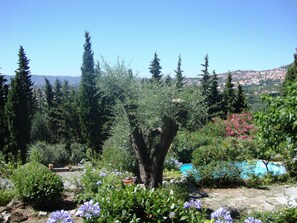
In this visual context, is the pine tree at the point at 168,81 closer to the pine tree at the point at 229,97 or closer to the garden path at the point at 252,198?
the garden path at the point at 252,198

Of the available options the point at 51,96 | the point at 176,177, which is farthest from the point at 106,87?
the point at 51,96

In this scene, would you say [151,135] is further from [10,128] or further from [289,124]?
[10,128]

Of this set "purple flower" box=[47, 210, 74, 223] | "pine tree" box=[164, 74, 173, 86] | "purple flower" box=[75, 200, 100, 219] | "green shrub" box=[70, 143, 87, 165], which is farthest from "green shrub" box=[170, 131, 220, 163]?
"purple flower" box=[47, 210, 74, 223]

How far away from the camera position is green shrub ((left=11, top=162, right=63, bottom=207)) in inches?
209

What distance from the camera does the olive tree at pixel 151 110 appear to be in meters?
5.75

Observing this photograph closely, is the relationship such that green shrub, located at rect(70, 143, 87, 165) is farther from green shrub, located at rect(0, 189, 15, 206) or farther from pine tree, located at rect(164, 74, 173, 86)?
pine tree, located at rect(164, 74, 173, 86)

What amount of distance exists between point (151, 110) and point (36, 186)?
2.62m

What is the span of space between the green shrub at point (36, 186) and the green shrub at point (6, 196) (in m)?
0.41

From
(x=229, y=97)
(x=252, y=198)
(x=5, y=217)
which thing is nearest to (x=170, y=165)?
(x=252, y=198)

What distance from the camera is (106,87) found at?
20.5ft

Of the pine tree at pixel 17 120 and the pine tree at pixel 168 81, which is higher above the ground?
the pine tree at pixel 168 81

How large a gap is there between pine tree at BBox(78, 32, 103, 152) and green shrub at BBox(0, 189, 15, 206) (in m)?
14.3

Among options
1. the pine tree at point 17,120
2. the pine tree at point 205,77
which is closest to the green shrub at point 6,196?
the pine tree at point 17,120

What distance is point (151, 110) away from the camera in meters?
5.73
